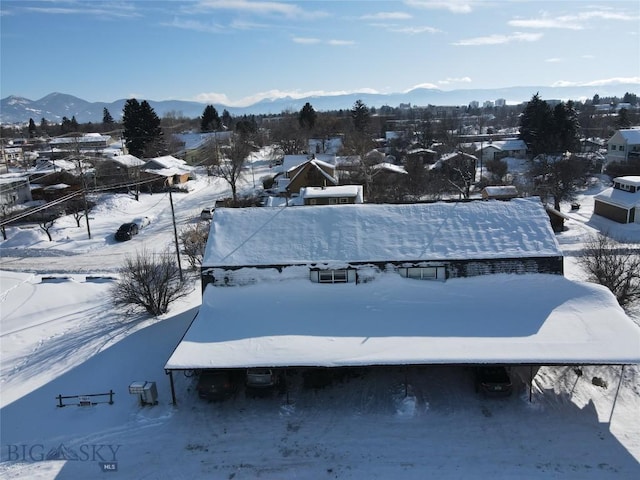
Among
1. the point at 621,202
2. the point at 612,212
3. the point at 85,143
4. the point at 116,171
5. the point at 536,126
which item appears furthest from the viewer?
the point at 85,143

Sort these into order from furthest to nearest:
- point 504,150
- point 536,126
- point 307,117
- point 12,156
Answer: point 307,117 < point 12,156 < point 504,150 < point 536,126

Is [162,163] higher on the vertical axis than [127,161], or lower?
lower

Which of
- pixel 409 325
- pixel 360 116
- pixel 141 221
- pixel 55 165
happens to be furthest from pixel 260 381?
pixel 360 116

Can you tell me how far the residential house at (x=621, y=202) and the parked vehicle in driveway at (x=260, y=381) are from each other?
4087cm

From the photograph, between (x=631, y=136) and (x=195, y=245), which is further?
(x=631, y=136)

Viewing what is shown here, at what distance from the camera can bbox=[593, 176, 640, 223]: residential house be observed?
144 feet

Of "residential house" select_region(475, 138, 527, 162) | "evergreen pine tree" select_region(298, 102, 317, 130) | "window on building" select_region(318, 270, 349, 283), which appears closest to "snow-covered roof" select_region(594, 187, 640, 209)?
"residential house" select_region(475, 138, 527, 162)

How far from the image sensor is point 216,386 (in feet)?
55.1

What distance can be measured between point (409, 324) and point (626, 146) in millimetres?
64862

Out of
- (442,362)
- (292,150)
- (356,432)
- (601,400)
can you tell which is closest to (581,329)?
(601,400)

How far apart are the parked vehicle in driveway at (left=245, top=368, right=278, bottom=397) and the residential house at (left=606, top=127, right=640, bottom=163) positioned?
66.9 metres

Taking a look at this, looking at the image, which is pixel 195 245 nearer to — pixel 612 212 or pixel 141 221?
pixel 141 221

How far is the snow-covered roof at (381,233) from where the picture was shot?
20.3 m

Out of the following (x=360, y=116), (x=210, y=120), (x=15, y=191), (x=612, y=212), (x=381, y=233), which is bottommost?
(x=612, y=212)
